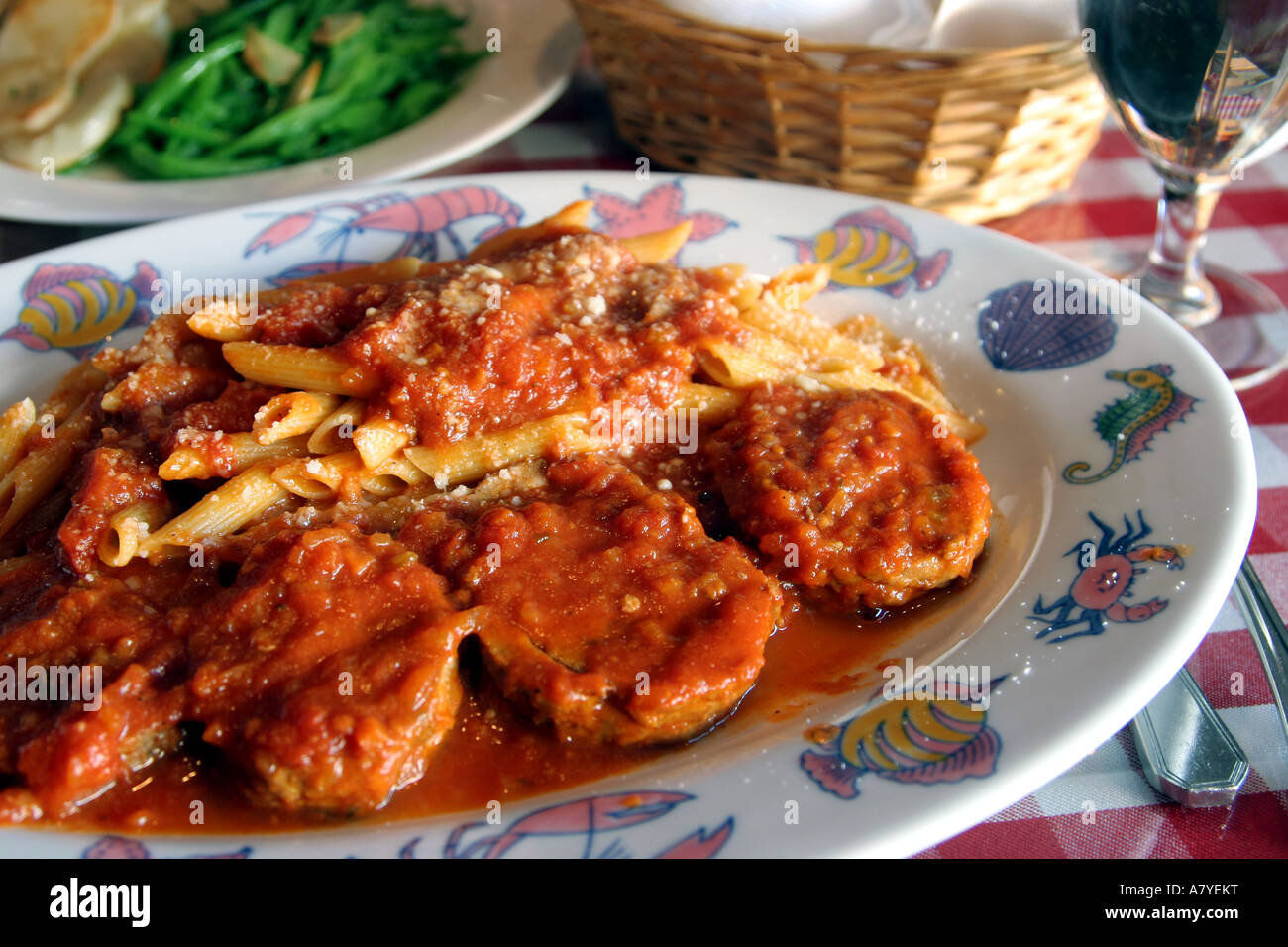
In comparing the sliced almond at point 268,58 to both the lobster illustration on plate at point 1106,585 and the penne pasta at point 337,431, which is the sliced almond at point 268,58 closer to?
the penne pasta at point 337,431

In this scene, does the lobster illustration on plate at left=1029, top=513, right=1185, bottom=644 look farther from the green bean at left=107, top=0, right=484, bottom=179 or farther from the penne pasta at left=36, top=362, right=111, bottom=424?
the green bean at left=107, top=0, right=484, bottom=179

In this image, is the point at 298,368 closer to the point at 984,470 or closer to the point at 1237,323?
the point at 984,470

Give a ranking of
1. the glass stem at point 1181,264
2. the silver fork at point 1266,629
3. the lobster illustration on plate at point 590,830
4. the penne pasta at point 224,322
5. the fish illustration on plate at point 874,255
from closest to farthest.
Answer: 1. the lobster illustration on plate at point 590,830
2. the silver fork at point 1266,629
3. the penne pasta at point 224,322
4. the fish illustration on plate at point 874,255
5. the glass stem at point 1181,264

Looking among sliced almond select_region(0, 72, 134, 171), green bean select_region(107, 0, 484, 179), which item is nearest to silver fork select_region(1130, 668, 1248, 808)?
green bean select_region(107, 0, 484, 179)

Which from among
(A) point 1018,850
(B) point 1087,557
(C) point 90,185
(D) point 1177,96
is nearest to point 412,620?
(A) point 1018,850

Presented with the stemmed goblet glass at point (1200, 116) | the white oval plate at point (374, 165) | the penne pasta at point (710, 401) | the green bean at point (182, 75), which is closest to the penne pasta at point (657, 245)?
the penne pasta at point (710, 401)
